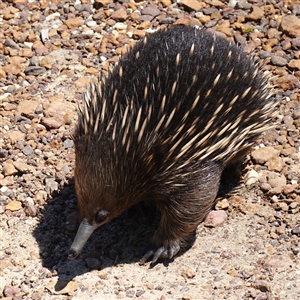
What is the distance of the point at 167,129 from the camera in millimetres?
3896

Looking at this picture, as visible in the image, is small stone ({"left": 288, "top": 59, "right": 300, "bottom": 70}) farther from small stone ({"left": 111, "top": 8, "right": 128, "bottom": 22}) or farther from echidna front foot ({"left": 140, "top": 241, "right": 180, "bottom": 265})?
echidna front foot ({"left": 140, "top": 241, "right": 180, "bottom": 265})

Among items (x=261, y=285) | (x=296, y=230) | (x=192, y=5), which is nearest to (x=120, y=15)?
(x=192, y=5)

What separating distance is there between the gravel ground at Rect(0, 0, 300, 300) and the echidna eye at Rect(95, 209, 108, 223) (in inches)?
19.4

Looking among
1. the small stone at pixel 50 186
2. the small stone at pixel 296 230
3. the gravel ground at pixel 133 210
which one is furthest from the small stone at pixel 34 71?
the small stone at pixel 296 230

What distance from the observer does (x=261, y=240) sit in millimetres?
4414

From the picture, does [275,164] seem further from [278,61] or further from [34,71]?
[34,71]

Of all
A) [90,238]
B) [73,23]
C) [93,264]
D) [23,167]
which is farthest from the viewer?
[73,23]

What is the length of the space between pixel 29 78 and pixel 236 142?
2061mm

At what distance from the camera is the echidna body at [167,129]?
3797mm

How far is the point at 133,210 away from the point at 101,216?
0.81m

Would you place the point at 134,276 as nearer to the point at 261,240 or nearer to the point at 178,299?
the point at 178,299

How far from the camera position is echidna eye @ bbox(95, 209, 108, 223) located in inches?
A: 153

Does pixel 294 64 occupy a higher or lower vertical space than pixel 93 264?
higher

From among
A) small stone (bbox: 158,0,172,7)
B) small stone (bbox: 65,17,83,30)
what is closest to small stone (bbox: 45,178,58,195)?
small stone (bbox: 65,17,83,30)
